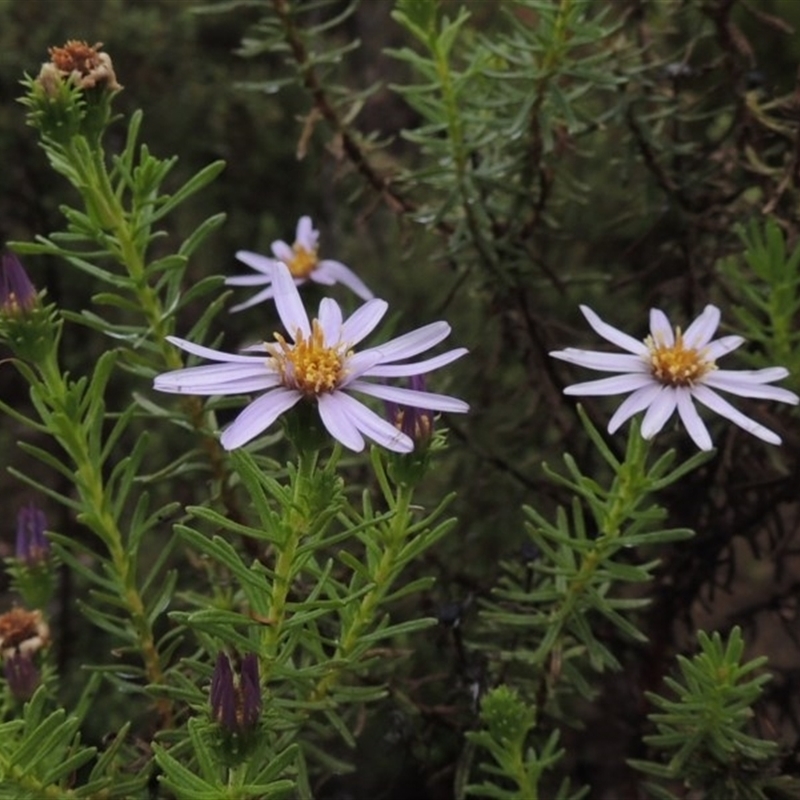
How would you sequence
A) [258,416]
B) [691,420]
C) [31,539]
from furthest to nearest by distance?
1. [31,539]
2. [691,420]
3. [258,416]

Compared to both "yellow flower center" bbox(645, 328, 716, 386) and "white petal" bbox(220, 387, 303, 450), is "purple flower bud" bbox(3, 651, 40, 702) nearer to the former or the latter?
"white petal" bbox(220, 387, 303, 450)

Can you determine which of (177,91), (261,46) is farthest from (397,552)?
(177,91)

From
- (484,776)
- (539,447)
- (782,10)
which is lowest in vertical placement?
(484,776)

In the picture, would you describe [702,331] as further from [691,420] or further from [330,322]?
[330,322]

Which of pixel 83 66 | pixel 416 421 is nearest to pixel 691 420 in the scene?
pixel 416 421

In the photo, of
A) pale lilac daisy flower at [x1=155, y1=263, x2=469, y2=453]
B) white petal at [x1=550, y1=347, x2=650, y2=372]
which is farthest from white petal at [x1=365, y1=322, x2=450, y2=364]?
white petal at [x1=550, y1=347, x2=650, y2=372]

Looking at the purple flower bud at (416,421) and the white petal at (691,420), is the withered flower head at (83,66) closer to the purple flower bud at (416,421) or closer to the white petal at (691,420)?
the purple flower bud at (416,421)

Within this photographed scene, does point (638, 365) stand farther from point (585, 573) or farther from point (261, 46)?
point (261, 46)
